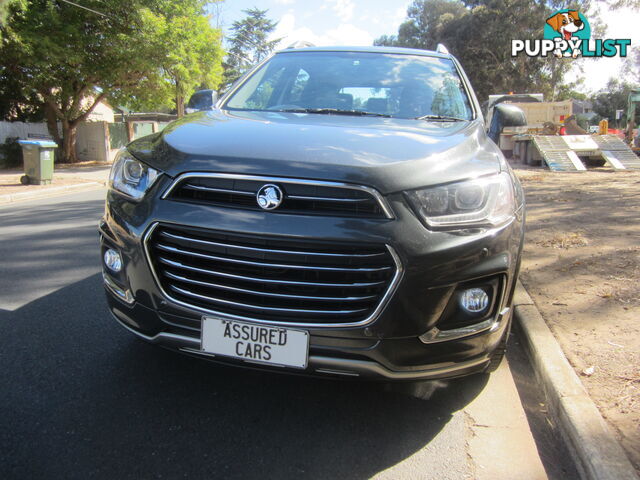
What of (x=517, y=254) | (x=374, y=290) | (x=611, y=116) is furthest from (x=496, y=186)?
(x=611, y=116)

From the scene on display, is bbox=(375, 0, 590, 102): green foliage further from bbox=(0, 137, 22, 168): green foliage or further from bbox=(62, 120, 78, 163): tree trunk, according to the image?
bbox=(0, 137, 22, 168): green foliage

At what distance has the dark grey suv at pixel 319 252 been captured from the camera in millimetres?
2033

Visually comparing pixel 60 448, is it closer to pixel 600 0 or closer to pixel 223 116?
pixel 223 116

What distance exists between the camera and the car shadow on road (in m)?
2.11

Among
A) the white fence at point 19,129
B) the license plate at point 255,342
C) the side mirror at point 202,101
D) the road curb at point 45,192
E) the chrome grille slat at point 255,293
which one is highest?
the white fence at point 19,129

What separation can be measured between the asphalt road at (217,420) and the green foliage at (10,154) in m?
19.3

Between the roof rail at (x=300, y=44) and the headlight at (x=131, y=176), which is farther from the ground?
the roof rail at (x=300, y=44)

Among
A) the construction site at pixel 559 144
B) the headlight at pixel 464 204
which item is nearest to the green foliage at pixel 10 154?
the construction site at pixel 559 144

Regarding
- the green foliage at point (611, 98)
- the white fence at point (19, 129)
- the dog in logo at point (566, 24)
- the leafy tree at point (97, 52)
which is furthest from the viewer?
the green foliage at point (611, 98)

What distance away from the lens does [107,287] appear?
8.25 feet

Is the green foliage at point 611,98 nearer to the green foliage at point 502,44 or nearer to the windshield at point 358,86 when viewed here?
the green foliage at point 502,44

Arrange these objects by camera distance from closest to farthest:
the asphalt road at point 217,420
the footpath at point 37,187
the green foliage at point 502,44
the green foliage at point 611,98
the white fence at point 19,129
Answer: the asphalt road at point 217,420 < the footpath at point 37,187 < the white fence at point 19,129 < the green foliage at point 502,44 < the green foliage at point 611,98

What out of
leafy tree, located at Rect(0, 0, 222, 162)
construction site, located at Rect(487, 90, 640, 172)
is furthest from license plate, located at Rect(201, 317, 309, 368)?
leafy tree, located at Rect(0, 0, 222, 162)

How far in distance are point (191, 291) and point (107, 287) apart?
0.57 m
